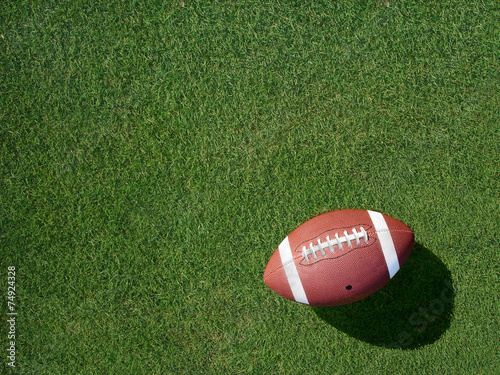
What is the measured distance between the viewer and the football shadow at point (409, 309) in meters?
3.08

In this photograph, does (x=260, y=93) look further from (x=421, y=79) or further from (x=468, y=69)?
(x=468, y=69)

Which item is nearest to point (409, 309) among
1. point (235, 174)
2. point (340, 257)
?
point (340, 257)

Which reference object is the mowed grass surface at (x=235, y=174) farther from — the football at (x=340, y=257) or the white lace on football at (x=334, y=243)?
the white lace on football at (x=334, y=243)

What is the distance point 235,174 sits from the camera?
310 cm

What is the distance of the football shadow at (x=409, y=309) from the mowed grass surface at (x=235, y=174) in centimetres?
2

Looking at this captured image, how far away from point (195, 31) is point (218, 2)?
0.29 m

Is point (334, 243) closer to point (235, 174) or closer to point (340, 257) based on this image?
point (340, 257)

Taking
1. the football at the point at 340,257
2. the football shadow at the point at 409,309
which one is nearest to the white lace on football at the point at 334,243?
the football at the point at 340,257

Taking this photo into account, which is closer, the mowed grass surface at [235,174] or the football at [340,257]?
the football at [340,257]

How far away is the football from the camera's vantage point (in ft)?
7.80

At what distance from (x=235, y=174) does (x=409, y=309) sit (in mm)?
1699

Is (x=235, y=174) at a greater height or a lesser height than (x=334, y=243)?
greater

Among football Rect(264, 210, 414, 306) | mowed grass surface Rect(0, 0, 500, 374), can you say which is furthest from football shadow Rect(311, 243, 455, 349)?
football Rect(264, 210, 414, 306)

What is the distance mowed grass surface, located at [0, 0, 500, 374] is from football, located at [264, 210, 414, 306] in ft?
1.81
